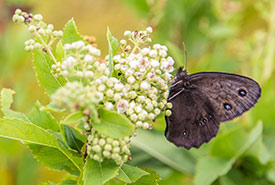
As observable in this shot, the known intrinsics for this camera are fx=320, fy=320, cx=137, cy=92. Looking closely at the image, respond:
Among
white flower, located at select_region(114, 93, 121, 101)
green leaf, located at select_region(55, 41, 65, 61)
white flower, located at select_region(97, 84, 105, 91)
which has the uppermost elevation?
green leaf, located at select_region(55, 41, 65, 61)

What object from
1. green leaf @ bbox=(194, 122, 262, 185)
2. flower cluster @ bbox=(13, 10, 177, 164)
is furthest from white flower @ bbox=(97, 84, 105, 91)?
green leaf @ bbox=(194, 122, 262, 185)

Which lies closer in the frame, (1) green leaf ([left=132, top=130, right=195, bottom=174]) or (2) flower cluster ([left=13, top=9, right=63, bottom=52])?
(2) flower cluster ([left=13, top=9, right=63, bottom=52])

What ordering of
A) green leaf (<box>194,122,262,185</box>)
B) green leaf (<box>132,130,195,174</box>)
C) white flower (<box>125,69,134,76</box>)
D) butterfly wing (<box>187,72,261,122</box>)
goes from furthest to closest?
green leaf (<box>132,130,195,174</box>) < green leaf (<box>194,122,262,185</box>) < butterfly wing (<box>187,72,261,122</box>) < white flower (<box>125,69,134,76</box>)

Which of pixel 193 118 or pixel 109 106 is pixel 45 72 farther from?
pixel 193 118

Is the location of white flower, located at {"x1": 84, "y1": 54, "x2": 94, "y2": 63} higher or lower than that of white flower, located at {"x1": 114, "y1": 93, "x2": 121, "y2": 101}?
higher

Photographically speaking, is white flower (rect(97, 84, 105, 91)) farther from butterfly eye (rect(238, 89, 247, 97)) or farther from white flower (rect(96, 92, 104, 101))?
butterfly eye (rect(238, 89, 247, 97))
